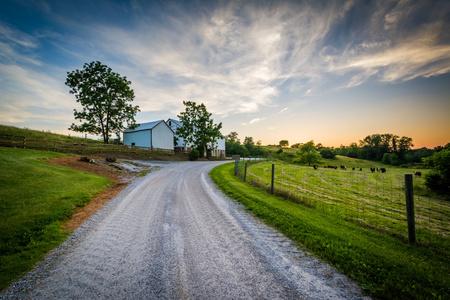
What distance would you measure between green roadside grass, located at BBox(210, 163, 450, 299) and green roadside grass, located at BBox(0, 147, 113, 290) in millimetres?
6296

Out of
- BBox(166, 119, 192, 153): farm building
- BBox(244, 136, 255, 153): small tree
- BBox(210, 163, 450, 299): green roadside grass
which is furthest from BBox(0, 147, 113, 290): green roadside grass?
BBox(244, 136, 255, 153): small tree

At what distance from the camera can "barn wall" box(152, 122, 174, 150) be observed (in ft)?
118

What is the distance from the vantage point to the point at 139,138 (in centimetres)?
3734

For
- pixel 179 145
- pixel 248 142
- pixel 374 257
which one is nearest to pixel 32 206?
pixel 374 257

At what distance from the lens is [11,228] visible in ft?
16.1

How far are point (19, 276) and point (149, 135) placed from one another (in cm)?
3472

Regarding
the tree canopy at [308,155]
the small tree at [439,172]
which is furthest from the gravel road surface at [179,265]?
the tree canopy at [308,155]

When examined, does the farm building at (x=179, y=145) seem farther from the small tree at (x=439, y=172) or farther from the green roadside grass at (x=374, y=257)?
the small tree at (x=439, y=172)

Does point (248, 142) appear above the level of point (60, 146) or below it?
above

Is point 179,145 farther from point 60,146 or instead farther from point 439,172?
point 439,172

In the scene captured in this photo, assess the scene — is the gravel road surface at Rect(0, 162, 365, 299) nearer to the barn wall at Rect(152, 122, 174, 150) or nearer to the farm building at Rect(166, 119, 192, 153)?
the barn wall at Rect(152, 122, 174, 150)

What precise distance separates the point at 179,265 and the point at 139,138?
127ft

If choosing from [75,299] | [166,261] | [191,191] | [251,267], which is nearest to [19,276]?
[75,299]

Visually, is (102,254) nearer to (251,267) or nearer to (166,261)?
(166,261)
